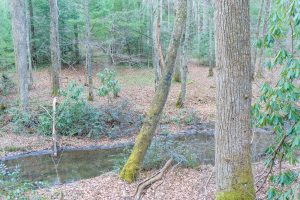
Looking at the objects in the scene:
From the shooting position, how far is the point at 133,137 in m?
13.2

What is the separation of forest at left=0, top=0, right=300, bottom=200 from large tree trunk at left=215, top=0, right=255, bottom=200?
1 centimetres

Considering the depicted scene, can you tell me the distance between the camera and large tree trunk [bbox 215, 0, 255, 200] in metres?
3.83

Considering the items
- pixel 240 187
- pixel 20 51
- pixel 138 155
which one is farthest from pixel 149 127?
pixel 20 51

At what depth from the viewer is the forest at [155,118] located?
3.94 metres

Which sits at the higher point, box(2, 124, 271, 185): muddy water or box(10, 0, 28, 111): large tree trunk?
box(10, 0, 28, 111): large tree trunk

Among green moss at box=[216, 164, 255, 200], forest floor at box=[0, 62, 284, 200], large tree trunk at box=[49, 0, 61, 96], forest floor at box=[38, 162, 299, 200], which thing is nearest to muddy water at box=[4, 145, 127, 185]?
forest floor at box=[0, 62, 284, 200]

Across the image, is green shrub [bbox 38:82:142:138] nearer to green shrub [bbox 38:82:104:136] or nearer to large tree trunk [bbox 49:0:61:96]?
green shrub [bbox 38:82:104:136]

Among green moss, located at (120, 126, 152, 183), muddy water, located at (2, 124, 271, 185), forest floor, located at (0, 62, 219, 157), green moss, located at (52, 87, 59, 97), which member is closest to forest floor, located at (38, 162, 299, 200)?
green moss, located at (120, 126, 152, 183)

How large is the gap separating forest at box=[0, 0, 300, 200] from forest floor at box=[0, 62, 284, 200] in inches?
1.9

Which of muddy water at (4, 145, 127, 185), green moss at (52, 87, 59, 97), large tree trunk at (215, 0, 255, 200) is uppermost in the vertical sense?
large tree trunk at (215, 0, 255, 200)

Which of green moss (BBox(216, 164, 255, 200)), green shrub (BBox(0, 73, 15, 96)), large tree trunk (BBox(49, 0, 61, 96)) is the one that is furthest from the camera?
green shrub (BBox(0, 73, 15, 96))

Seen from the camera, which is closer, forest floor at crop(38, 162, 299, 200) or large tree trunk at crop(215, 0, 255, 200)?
large tree trunk at crop(215, 0, 255, 200)

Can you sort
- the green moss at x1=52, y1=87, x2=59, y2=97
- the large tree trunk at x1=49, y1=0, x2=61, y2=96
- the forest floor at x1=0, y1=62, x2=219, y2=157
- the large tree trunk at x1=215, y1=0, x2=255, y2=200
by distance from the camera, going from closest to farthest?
the large tree trunk at x1=215, y1=0, x2=255, y2=200, the forest floor at x1=0, y1=62, x2=219, y2=157, the large tree trunk at x1=49, y1=0, x2=61, y2=96, the green moss at x1=52, y1=87, x2=59, y2=97

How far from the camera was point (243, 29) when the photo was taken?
3846 millimetres
